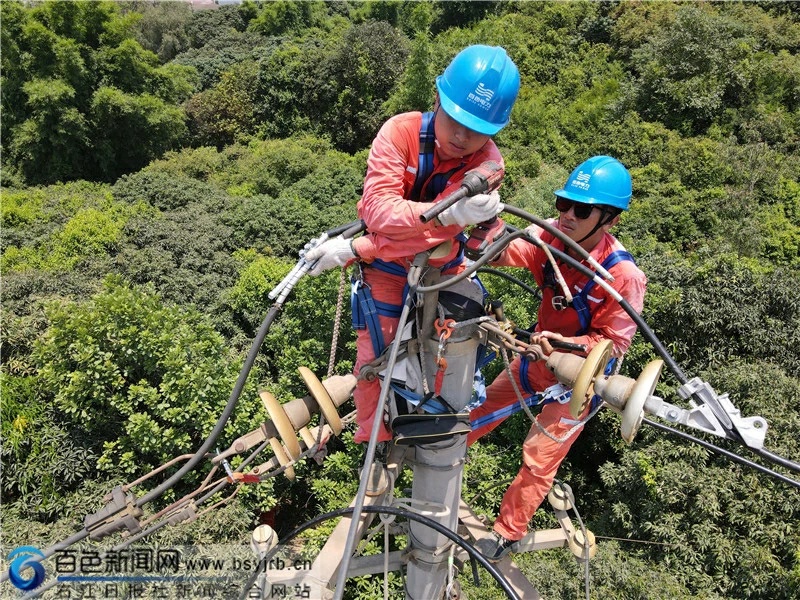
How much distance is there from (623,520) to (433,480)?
15.8ft

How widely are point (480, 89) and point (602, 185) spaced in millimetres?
1309

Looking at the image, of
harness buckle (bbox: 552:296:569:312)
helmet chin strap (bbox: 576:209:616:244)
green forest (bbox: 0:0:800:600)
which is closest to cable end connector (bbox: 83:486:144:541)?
harness buckle (bbox: 552:296:569:312)

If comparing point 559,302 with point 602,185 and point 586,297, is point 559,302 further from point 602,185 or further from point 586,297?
point 602,185

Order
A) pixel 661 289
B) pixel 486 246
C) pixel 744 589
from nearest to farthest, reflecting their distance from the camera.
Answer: pixel 486 246
pixel 744 589
pixel 661 289

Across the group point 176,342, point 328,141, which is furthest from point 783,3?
point 176,342

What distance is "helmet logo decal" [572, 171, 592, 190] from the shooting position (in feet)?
10.7

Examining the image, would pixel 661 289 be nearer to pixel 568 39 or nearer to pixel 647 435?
pixel 647 435

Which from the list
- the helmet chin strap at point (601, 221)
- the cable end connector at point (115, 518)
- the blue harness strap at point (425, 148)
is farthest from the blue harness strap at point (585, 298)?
the cable end connector at point (115, 518)

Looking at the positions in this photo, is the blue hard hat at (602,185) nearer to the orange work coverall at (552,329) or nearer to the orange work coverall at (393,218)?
the orange work coverall at (552,329)

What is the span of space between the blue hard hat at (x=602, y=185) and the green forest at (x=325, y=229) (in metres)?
3.75

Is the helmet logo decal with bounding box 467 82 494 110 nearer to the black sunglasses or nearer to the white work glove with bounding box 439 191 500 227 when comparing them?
the white work glove with bounding box 439 191 500 227

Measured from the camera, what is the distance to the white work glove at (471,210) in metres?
2.09

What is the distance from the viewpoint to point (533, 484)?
3.16 meters

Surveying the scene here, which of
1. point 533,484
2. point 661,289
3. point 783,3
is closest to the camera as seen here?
point 533,484
